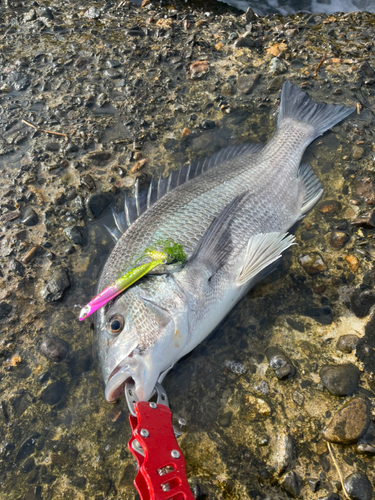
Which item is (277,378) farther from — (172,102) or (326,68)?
(326,68)

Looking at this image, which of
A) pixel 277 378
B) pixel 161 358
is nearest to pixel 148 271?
pixel 161 358

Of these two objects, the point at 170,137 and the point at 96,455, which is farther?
the point at 170,137

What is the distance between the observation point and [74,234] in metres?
3.52

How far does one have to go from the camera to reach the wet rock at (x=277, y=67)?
4.73 m

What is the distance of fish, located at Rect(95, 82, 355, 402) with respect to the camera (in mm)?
2494

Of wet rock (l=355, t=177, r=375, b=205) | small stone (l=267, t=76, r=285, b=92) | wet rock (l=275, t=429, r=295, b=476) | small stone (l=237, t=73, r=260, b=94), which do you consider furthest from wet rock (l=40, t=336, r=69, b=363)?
small stone (l=267, t=76, r=285, b=92)

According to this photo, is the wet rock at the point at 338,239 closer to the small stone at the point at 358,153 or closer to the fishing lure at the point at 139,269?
the small stone at the point at 358,153

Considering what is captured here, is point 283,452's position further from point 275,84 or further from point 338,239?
point 275,84

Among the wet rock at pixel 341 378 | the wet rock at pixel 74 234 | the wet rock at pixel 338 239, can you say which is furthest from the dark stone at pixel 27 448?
the wet rock at pixel 338 239

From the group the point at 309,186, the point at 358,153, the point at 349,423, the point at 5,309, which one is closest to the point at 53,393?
the point at 5,309

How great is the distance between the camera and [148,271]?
2727 mm

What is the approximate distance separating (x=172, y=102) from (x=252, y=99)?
3.50 ft

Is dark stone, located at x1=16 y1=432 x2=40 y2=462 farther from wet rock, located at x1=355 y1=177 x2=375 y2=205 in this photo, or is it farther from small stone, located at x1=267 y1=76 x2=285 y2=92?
small stone, located at x1=267 y1=76 x2=285 y2=92

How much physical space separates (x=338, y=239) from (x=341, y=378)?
4.43 ft
